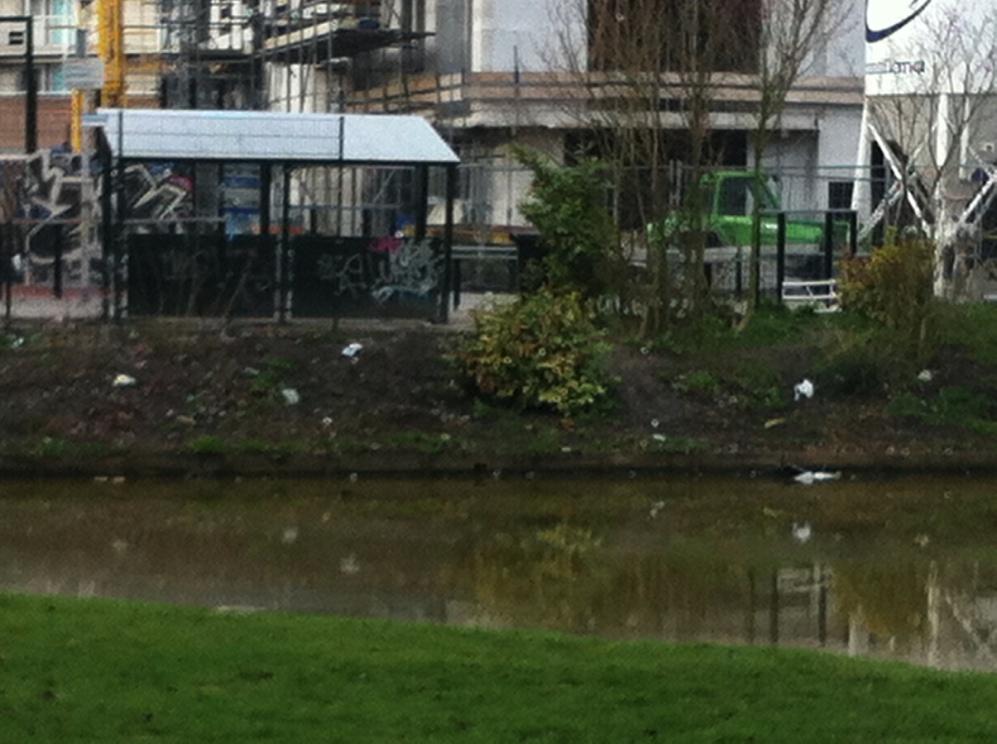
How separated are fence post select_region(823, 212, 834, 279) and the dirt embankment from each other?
5.35 metres

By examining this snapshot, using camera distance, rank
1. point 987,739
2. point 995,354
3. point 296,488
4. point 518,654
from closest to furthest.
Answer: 1. point 987,739
2. point 518,654
3. point 296,488
4. point 995,354

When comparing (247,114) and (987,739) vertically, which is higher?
(247,114)

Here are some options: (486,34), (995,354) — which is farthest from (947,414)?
(486,34)

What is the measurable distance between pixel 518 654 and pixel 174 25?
42920mm

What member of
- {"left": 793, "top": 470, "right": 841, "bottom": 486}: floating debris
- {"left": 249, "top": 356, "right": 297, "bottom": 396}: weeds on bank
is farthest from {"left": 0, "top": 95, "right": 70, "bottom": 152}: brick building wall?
{"left": 793, "top": 470, "right": 841, "bottom": 486}: floating debris

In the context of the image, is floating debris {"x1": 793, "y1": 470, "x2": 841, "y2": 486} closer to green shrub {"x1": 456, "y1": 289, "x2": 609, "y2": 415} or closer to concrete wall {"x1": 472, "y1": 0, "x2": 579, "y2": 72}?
green shrub {"x1": 456, "y1": 289, "x2": 609, "y2": 415}

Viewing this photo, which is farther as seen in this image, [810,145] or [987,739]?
[810,145]

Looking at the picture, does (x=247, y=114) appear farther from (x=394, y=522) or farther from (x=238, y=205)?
(x=394, y=522)

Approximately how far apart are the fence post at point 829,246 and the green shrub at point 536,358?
7576 mm

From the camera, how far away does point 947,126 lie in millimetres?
33438

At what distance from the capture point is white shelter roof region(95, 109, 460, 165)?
28.1m

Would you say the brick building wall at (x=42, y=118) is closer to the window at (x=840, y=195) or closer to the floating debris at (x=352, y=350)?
the window at (x=840, y=195)

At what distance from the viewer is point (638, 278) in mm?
28391

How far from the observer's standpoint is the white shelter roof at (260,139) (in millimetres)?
28109
